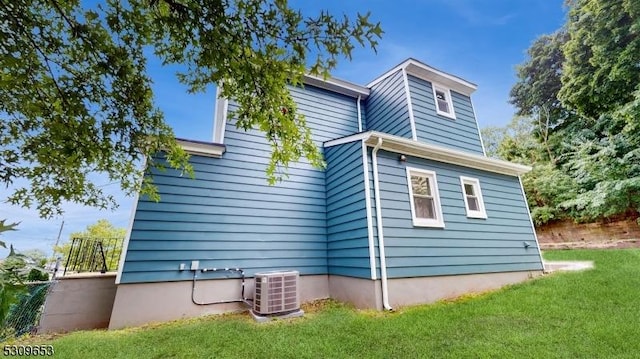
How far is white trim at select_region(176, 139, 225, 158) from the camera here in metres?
5.61

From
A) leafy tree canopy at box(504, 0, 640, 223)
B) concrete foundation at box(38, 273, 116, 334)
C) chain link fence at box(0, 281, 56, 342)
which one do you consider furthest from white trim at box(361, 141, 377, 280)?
leafy tree canopy at box(504, 0, 640, 223)

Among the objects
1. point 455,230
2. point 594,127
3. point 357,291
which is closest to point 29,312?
point 357,291

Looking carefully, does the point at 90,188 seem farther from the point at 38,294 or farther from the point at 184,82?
the point at 38,294

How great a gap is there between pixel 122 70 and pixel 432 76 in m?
7.82

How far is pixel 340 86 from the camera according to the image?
8.35 metres

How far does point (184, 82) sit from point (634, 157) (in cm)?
1273

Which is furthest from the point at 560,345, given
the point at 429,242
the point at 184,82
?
the point at 184,82

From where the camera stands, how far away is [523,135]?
52.4 ft

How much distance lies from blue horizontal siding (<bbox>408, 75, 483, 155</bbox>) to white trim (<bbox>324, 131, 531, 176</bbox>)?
103 centimetres

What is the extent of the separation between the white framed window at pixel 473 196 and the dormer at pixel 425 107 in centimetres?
137

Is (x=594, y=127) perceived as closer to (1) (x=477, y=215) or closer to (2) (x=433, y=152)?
(1) (x=477, y=215)

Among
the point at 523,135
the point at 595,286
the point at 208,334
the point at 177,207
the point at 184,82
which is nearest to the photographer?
the point at 184,82

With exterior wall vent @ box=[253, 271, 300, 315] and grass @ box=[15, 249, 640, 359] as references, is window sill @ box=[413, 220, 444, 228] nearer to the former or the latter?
grass @ box=[15, 249, 640, 359]

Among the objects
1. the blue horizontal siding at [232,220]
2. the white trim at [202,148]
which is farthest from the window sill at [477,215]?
the white trim at [202,148]
